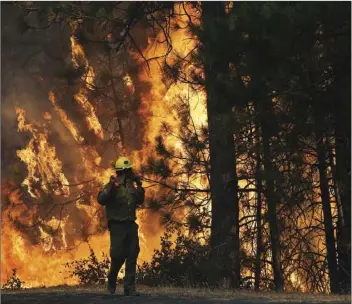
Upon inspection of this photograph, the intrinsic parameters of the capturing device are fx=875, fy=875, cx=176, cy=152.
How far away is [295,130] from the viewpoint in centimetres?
1425

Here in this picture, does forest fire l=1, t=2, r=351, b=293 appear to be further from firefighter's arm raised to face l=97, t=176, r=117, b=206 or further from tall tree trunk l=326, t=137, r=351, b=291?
firefighter's arm raised to face l=97, t=176, r=117, b=206

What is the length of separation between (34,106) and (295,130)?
1804 centimetres

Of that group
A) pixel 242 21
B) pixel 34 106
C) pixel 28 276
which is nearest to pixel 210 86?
pixel 242 21

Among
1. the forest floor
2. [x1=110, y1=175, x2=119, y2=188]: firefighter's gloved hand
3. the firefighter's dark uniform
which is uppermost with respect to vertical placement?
[x1=110, y1=175, x2=119, y2=188]: firefighter's gloved hand

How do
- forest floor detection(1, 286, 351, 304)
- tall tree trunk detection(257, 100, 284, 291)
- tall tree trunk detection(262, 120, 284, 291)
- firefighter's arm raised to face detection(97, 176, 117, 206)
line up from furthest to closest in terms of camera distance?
tall tree trunk detection(262, 120, 284, 291) < tall tree trunk detection(257, 100, 284, 291) < firefighter's arm raised to face detection(97, 176, 117, 206) < forest floor detection(1, 286, 351, 304)

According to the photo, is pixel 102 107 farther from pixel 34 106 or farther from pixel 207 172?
pixel 207 172

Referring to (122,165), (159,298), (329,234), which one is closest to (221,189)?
(329,234)

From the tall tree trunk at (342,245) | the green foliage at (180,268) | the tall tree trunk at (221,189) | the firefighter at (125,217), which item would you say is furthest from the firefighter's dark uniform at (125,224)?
the tall tree trunk at (342,245)

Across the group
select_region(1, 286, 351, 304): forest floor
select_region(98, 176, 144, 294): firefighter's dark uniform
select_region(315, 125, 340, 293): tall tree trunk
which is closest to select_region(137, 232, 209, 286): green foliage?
select_region(315, 125, 340, 293): tall tree trunk

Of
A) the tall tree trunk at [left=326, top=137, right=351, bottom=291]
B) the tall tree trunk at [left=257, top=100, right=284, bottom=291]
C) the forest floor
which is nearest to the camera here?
the forest floor

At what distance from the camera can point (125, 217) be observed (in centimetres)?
1187

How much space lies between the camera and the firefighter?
1183cm

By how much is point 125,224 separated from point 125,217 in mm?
109

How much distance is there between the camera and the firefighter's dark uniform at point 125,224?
11.8m
